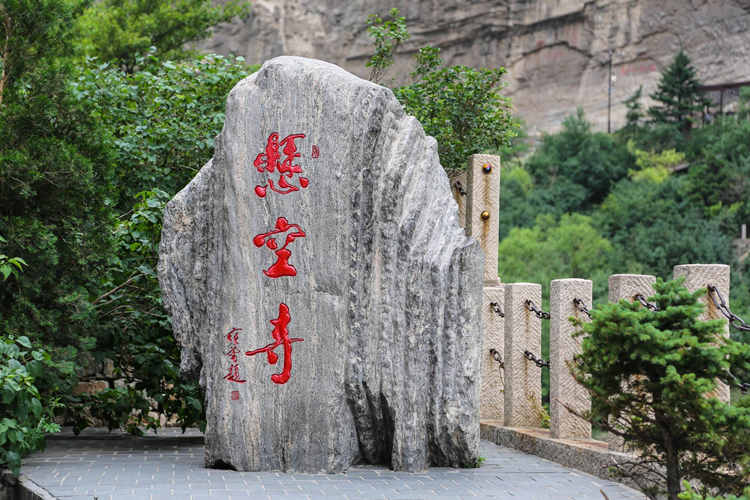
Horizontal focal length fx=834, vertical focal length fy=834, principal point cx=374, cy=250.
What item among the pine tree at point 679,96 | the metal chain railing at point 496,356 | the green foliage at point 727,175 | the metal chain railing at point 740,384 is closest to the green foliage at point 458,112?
the metal chain railing at point 496,356

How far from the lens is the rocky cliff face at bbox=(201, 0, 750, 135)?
3228 centimetres

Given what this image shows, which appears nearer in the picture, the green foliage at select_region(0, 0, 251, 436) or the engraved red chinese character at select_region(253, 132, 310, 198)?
the engraved red chinese character at select_region(253, 132, 310, 198)

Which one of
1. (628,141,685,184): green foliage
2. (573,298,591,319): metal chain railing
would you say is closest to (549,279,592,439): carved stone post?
(573,298,591,319): metal chain railing

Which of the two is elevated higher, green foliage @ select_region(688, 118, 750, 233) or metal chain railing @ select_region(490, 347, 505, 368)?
green foliage @ select_region(688, 118, 750, 233)

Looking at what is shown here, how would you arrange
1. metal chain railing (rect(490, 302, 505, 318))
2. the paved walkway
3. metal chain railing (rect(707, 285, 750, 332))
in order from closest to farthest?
1. metal chain railing (rect(707, 285, 750, 332))
2. the paved walkway
3. metal chain railing (rect(490, 302, 505, 318))

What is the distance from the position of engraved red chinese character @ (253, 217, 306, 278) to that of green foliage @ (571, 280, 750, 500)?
7.01ft

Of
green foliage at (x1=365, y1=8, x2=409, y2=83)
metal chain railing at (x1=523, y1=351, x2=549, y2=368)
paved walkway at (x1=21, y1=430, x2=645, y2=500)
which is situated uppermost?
green foliage at (x1=365, y1=8, x2=409, y2=83)

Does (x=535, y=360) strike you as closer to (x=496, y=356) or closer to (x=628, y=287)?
(x=496, y=356)

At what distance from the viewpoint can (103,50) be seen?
1434 centimetres

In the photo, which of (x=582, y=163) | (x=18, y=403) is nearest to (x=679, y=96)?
(x=582, y=163)

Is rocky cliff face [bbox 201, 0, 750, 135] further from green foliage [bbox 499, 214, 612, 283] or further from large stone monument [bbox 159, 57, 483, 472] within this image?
large stone monument [bbox 159, 57, 483, 472]

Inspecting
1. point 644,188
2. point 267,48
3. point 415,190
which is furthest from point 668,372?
point 267,48

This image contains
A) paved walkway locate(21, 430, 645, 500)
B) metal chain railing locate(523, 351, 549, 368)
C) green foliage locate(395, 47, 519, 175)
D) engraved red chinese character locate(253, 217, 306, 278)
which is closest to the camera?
paved walkway locate(21, 430, 645, 500)

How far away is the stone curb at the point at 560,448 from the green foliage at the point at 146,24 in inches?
388
